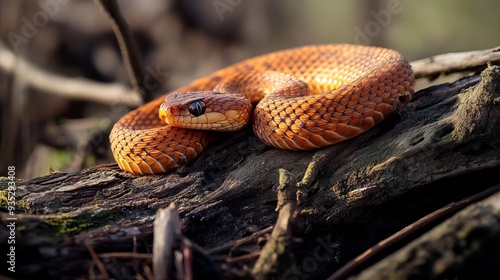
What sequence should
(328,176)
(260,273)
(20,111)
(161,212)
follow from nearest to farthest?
(260,273)
(161,212)
(328,176)
(20,111)

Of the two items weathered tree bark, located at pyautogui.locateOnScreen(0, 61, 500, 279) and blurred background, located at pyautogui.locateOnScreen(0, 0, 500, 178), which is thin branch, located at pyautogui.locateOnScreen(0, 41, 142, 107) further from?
weathered tree bark, located at pyautogui.locateOnScreen(0, 61, 500, 279)

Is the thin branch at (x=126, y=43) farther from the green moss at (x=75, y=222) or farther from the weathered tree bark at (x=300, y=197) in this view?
the green moss at (x=75, y=222)

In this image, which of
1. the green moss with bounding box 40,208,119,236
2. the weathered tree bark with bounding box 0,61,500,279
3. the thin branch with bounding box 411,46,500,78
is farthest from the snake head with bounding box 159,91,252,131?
the thin branch with bounding box 411,46,500,78

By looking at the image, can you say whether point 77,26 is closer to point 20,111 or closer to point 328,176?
point 20,111

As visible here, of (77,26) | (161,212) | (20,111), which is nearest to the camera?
(161,212)

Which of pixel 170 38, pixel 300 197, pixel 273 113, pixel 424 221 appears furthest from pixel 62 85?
pixel 424 221

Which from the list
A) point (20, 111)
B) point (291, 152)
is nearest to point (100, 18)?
point (20, 111)

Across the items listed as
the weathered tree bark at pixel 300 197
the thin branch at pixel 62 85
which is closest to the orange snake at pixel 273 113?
the weathered tree bark at pixel 300 197

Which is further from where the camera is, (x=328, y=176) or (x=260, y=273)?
(x=328, y=176)
